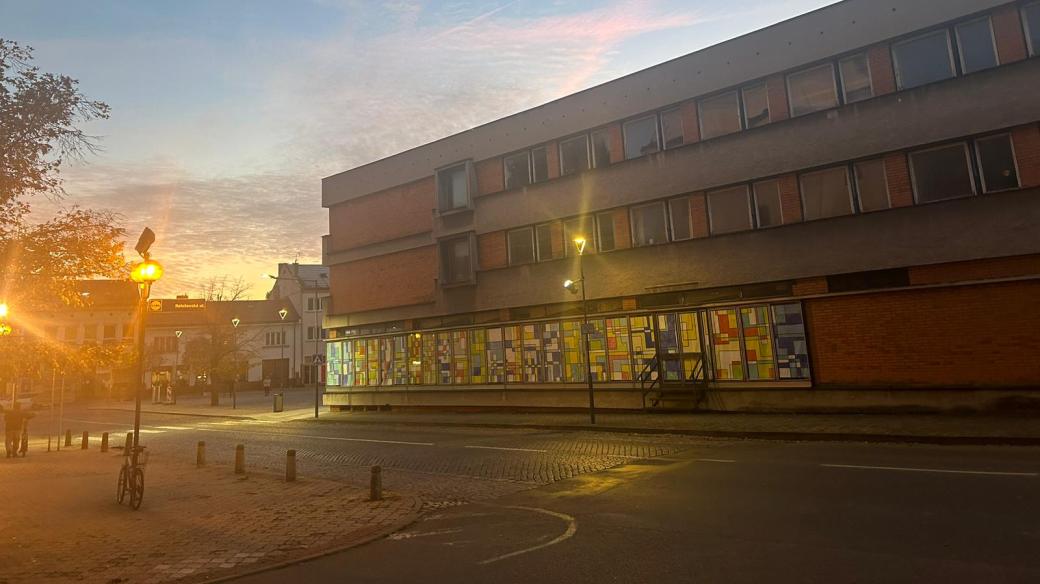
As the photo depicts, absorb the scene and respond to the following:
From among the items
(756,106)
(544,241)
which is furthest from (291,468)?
(756,106)

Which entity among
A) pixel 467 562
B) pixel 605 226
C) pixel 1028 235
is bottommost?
pixel 467 562

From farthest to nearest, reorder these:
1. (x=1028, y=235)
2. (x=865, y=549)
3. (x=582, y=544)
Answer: (x=1028, y=235), (x=582, y=544), (x=865, y=549)

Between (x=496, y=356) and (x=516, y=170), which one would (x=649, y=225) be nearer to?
(x=516, y=170)

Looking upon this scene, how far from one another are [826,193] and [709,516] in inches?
589

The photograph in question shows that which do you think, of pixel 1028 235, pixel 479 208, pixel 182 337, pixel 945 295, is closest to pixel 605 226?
pixel 479 208

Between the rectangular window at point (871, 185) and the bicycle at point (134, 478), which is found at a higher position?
the rectangular window at point (871, 185)

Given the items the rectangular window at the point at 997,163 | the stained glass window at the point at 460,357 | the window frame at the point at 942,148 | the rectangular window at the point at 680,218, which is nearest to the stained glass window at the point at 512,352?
the stained glass window at the point at 460,357

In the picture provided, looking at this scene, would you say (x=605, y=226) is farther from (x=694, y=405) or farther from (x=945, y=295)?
(x=945, y=295)

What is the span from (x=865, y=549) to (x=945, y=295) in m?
14.0

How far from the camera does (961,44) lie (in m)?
17.4

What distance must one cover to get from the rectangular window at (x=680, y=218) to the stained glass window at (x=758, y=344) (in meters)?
3.56

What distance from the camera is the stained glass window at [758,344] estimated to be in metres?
19.3

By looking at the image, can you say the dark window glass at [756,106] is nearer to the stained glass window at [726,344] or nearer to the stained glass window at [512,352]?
the stained glass window at [726,344]

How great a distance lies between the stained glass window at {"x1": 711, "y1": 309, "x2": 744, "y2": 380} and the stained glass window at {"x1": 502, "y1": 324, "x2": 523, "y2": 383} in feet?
27.3
